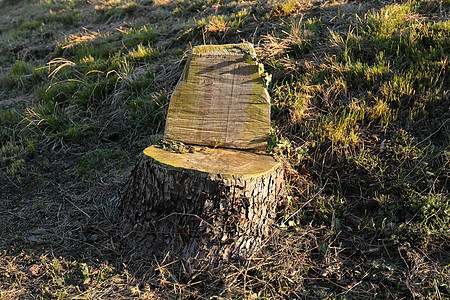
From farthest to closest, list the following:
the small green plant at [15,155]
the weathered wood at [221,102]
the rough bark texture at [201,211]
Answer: the small green plant at [15,155] < the weathered wood at [221,102] < the rough bark texture at [201,211]

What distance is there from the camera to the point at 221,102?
3363mm

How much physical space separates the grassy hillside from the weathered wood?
0.86ft

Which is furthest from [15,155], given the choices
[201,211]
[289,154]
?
[289,154]

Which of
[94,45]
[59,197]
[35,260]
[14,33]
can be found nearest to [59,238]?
[35,260]

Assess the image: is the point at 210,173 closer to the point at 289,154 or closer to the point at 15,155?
the point at 289,154

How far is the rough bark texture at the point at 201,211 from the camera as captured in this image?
8.58 feet

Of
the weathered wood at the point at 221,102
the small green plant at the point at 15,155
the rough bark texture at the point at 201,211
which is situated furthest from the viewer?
the small green plant at the point at 15,155

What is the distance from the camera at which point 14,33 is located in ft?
26.1

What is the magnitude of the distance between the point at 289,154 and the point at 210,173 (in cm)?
106

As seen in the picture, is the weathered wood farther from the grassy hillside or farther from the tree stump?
the grassy hillside

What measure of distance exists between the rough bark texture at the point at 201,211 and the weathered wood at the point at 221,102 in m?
0.56

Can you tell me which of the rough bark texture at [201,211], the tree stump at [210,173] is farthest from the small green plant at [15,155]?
the rough bark texture at [201,211]

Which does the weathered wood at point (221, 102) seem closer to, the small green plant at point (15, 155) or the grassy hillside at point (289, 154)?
the grassy hillside at point (289, 154)

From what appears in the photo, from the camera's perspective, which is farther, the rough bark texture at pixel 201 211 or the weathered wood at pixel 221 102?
the weathered wood at pixel 221 102
